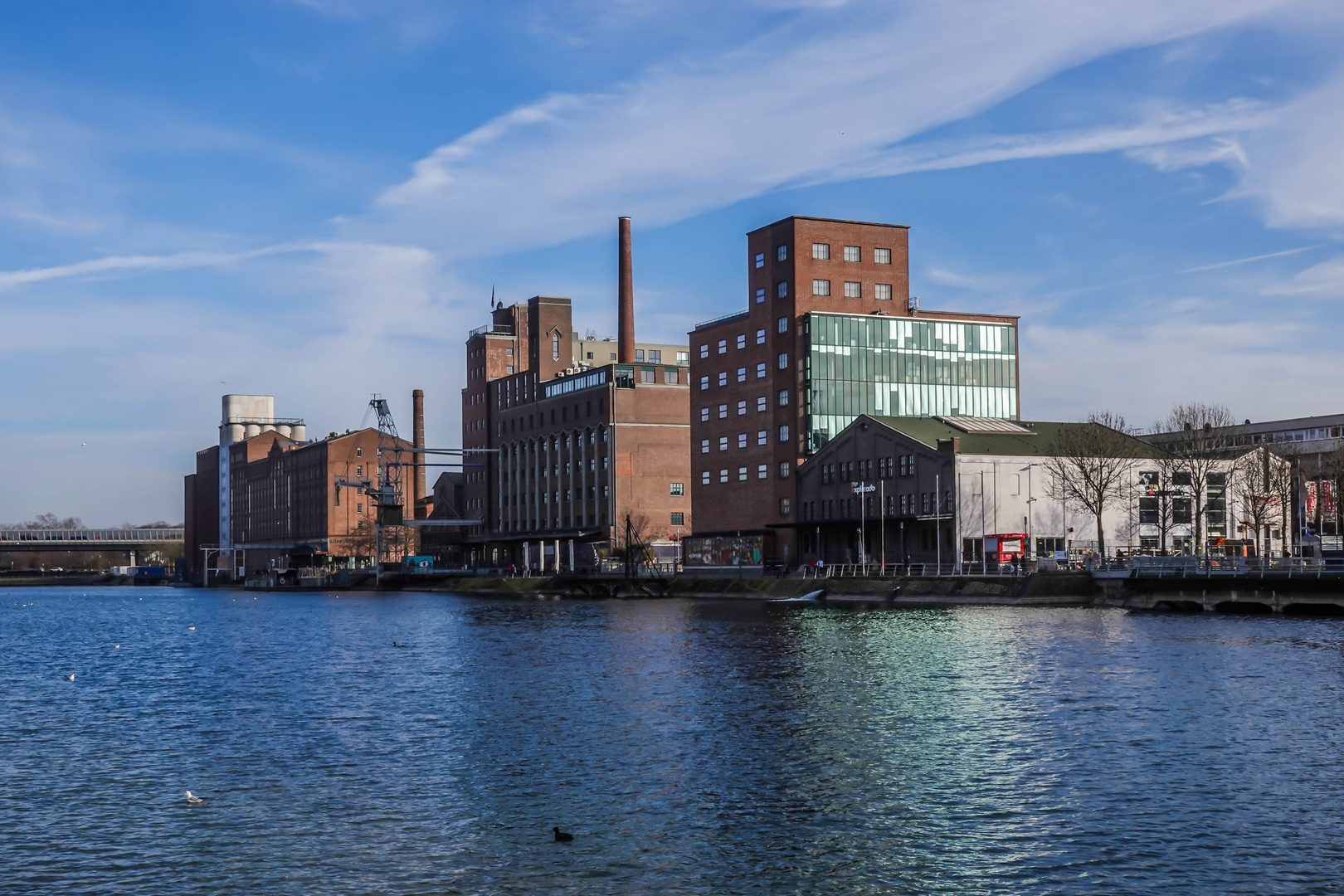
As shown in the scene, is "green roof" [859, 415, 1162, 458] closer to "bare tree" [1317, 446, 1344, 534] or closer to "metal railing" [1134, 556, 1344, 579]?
"bare tree" [1317, 446, 1344, 534]

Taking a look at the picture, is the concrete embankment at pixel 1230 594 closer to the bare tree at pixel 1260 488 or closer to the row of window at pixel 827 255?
the bare tree at pixel 1260 488

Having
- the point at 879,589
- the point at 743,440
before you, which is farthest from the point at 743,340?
the point at 879,589

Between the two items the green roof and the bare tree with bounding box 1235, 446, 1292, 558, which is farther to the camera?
the green roof

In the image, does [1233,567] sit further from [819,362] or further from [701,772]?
[701,772]

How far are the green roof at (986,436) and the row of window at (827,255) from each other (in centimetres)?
2094

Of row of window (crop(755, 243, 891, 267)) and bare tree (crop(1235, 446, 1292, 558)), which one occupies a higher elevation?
row of window (crop(755, 243, 891, 267))

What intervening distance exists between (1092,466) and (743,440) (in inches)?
1891

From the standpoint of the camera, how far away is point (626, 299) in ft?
598

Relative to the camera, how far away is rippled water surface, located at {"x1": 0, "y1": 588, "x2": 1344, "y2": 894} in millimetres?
24328

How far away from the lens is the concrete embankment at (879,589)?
96312 mm

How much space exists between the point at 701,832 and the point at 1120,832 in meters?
8.23

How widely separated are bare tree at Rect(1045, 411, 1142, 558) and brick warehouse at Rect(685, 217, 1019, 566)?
24.7m

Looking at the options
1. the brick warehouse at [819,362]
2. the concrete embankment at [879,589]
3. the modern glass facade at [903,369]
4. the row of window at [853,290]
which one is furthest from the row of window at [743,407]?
the concrete embankment at [879,589]

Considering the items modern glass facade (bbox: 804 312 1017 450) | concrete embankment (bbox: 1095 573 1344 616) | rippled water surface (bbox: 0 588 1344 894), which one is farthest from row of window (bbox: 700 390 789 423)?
rippled water surface (bbox: 0 588 1344 894)
